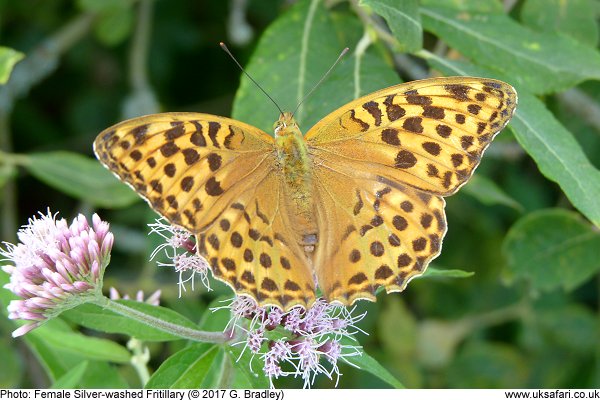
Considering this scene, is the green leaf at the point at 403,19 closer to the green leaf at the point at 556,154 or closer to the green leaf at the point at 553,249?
the green leaf at the point at 556,154

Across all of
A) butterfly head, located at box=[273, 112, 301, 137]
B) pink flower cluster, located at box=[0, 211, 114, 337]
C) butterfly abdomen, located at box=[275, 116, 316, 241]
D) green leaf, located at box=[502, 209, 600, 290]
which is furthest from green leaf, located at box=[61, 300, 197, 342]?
green leaf, located at box=[502, 209, 600, 290]

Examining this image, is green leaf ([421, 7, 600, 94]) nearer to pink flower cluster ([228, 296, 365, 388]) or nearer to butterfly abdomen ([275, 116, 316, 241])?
butterfly abdomen ([275, 116, 316, 241])

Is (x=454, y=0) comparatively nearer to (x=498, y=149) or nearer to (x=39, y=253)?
(x=498, y=149)

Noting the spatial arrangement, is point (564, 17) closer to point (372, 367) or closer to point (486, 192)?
point (486, 192)

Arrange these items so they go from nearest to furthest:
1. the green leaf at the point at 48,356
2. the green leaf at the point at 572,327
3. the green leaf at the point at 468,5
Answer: the green leaf at the point at 48,356
the green leaf at the point at 468,5
the green leaf at the point at 572,327

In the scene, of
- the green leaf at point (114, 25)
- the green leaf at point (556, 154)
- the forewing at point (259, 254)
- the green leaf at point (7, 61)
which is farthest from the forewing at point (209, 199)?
the green leaf at point (114, 25)

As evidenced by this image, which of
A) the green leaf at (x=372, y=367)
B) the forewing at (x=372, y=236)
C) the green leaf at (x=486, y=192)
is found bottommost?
the green leaf at (x=486, y=192)

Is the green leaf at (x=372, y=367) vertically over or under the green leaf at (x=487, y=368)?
over
